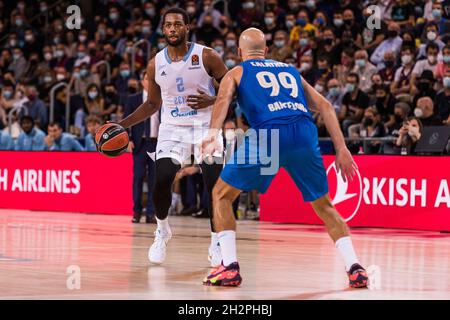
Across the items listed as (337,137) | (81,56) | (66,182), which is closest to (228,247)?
(337,137)

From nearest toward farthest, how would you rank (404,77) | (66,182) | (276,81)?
(276,81), (404,77), (66,182)

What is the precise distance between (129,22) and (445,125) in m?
13.3

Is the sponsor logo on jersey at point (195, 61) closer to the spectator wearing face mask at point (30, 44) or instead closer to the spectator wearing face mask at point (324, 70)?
the spectator wearing face mask at point (324, 70)

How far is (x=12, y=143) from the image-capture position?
22953 millimetres

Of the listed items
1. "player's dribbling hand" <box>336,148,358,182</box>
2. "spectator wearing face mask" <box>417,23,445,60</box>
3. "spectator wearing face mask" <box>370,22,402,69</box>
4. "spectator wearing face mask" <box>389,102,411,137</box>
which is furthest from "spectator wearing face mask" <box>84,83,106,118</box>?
"player's dribbling hand" <box>336,148,358,182</box>

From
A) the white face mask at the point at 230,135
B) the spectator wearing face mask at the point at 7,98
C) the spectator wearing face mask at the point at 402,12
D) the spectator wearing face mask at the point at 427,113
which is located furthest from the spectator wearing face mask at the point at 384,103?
the spectator wearing face mask at the point at 7,98

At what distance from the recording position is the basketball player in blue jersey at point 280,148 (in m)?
8.62

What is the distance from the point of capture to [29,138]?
22.2 m

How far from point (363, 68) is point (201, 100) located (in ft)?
37.1

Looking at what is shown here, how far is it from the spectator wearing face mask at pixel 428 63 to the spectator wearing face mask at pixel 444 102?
87 centimetres

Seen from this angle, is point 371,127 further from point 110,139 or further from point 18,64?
point 18,64

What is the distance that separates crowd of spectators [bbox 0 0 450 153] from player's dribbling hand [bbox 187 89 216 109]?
7.61 meters
